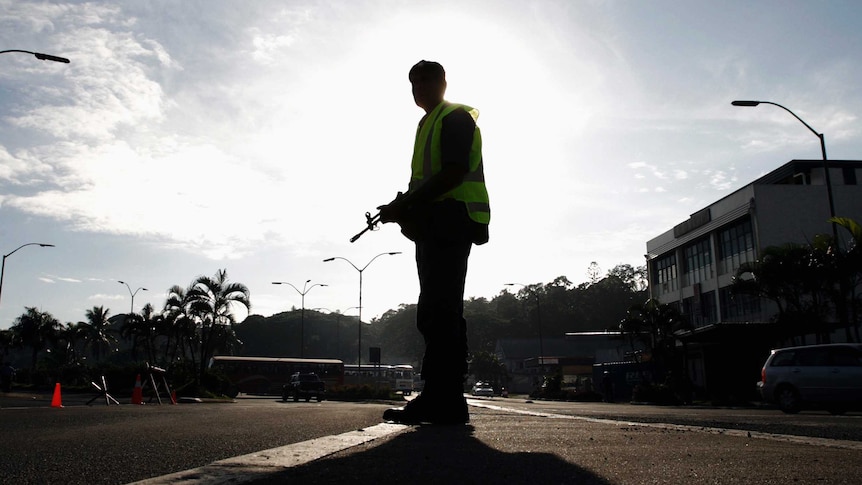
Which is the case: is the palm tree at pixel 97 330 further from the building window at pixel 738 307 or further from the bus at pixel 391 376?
the building window at pixel 738 307

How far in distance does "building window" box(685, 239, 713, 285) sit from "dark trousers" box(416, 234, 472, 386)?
46129 millimetres

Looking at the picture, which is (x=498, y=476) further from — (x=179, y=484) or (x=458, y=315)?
(x=458, y=315)

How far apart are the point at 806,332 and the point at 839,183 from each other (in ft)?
63.4

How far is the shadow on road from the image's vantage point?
199 centimetres

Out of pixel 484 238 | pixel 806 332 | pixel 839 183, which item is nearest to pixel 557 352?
pixel 839 183

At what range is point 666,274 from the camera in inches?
2174

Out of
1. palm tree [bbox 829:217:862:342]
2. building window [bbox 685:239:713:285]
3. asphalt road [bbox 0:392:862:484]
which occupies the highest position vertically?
building window [bbox 685:239:713:285]

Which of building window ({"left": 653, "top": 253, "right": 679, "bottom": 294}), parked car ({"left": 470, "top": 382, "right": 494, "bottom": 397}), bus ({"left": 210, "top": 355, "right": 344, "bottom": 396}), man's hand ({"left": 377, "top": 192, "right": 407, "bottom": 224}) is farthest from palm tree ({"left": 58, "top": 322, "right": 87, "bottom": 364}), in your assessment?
man's hand ({"left": 377, "top": 192, "right": 407, "bottom": 224})

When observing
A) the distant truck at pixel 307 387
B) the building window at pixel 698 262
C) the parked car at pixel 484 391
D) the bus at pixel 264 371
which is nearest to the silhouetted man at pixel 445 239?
the distant truck at pixel 307 387

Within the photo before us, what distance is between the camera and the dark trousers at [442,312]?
177 inches

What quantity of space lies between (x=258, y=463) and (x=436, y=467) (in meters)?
0.57

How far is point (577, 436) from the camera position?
366 cm

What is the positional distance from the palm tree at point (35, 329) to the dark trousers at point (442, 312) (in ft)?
254

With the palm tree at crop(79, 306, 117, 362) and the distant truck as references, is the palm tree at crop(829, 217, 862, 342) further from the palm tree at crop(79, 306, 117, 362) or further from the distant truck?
the palm tree at crop(79, 306, 117, 362)
